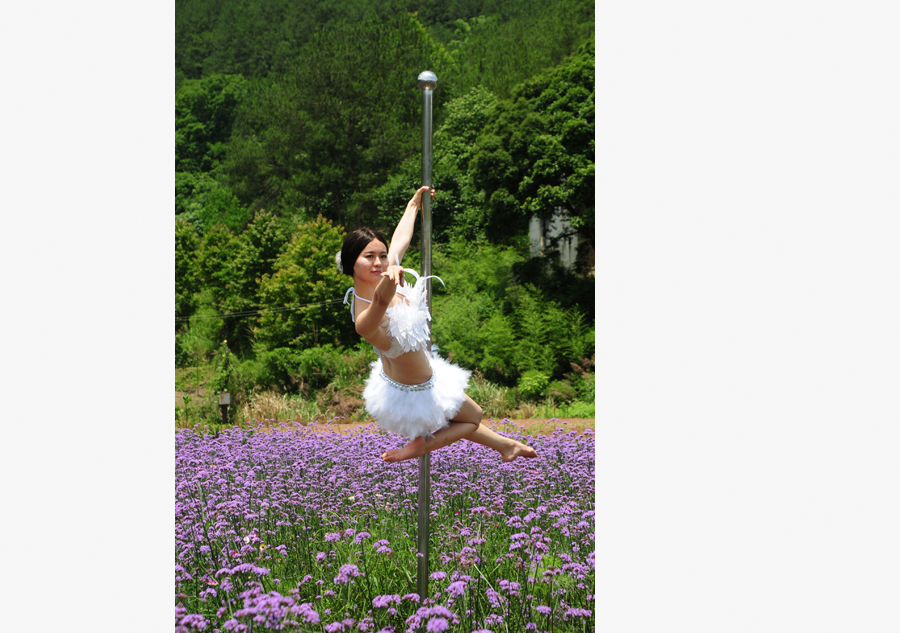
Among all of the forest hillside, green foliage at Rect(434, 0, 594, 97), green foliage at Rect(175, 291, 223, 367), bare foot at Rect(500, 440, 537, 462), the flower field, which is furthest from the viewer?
green foliage at Rect(434, 0, 594, 97)

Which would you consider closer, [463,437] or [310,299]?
[463,437]

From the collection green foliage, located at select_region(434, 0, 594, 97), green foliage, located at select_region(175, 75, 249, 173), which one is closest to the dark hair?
green foliage, located at select_region(434, 0, 594, 97)

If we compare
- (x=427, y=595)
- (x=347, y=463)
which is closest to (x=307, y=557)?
(x=427, y=595)

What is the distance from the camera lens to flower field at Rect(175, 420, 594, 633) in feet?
9.98

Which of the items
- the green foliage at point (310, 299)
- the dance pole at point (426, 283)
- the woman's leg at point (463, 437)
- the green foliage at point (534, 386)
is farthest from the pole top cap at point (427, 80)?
the green foliage at point (310, 299)

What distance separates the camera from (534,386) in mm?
12453

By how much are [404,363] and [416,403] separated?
0.20 meters

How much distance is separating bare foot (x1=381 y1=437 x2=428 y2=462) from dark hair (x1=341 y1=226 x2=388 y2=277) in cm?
89

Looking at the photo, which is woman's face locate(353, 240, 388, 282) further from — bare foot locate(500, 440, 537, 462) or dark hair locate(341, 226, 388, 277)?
bare foot locate(500, 440, 537, 462)

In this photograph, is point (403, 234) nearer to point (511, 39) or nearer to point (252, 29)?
point (511, 39)

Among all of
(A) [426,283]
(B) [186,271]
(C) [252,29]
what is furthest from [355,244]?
(C) [252,29]

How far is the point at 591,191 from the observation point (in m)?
14.4

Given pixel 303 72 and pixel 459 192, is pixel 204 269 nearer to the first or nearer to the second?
pixel 303 72

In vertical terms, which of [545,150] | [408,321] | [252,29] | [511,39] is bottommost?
[408,321]
